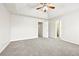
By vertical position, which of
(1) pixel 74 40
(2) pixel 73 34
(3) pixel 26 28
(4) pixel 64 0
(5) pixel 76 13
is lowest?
(1) pixel 74 40

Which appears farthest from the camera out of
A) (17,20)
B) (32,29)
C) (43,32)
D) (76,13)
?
(43,32)

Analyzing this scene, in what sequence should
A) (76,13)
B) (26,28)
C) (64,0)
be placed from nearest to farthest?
1. (64,0)
2. (76,13)
3. (26,28)

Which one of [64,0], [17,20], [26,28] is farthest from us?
[26,28]

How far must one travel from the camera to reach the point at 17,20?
18.8 feet

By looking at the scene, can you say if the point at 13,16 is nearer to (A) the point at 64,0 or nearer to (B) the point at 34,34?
(B) the point at 34,34

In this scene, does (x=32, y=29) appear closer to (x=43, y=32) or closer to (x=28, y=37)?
(x=28, y=37)

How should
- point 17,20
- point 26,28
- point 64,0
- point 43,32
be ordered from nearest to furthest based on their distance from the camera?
1. point 64,0
2. point 17,20
3. point 26,28
4. point 43,32

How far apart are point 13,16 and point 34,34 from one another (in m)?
2.60

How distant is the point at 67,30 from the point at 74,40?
913mm

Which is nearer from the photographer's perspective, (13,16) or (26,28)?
(13,16)

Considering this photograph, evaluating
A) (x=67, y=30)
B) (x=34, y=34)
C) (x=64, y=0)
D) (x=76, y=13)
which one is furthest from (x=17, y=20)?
(x=64, y=0)

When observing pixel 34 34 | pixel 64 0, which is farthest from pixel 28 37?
pixel 64 0

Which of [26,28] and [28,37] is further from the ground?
[26,28]

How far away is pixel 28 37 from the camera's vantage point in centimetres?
653
